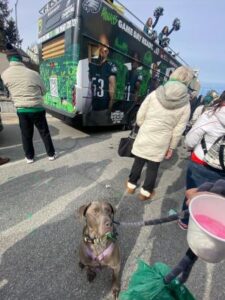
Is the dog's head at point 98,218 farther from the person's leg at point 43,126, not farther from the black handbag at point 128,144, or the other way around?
the person's leg at point 43,126

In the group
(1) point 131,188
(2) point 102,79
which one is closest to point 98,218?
(1) point 131,188

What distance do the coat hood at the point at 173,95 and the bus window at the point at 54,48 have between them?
3.79 metres

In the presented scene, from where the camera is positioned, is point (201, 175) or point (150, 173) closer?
point (201, 175)

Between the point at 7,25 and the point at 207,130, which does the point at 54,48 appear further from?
the point at 7,25

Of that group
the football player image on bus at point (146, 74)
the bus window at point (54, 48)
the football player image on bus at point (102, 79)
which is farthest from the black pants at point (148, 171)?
the football player image on bus at point (146, 74)

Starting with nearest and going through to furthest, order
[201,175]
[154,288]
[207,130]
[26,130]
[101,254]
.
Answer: [154,288] < [101,254] < [207,130] < [201,175] < [26,130]

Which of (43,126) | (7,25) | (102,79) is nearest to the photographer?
(43,126)

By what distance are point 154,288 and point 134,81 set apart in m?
6.48

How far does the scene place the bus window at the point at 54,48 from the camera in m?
5.21

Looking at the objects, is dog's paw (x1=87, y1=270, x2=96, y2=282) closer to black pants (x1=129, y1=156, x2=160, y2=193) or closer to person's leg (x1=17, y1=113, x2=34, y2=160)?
black pants (x1=129, y1=156, x2=160, y2=193)

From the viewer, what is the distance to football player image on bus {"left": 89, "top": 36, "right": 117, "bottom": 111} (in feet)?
16.6

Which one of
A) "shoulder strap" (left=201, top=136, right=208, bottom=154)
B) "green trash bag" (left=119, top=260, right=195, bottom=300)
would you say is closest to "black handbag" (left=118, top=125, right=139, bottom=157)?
"shoulder strap" (left=201, top=136, right=208, bottom=154)

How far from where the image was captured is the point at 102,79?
536 centimetres

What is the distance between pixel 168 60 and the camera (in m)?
8.73
